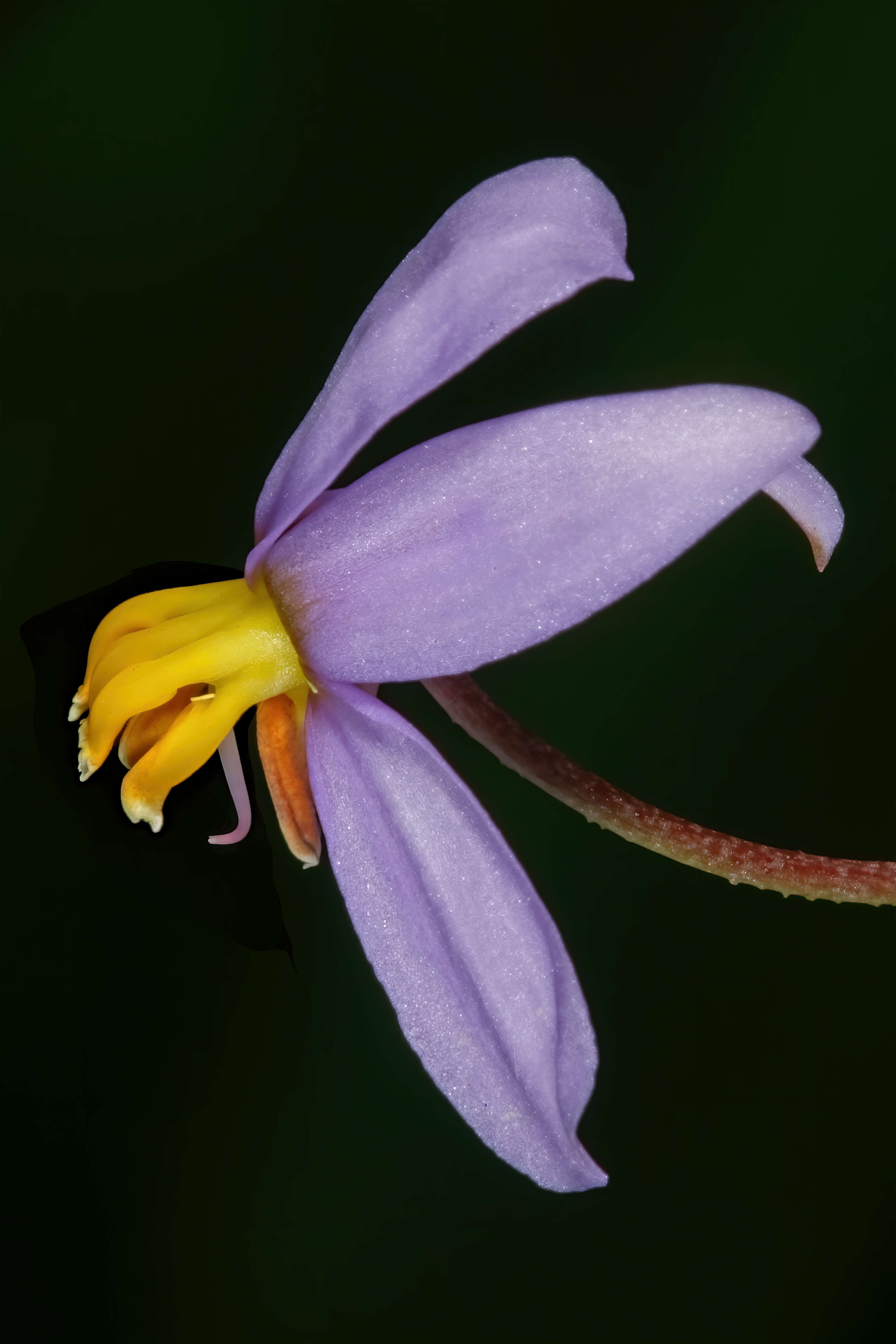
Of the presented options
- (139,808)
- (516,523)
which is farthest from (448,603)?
(139,808)

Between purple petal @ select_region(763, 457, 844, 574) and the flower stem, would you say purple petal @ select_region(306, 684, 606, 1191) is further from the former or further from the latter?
purple petal @ select_region(763, 457, 844, 574)

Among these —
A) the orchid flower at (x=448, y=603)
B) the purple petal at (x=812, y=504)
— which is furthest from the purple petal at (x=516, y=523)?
the purple petal at (x=812, y=504)

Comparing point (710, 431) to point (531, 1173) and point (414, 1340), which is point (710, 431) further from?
point (414, 1340)

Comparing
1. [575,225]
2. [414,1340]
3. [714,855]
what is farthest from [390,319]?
[414,1340]

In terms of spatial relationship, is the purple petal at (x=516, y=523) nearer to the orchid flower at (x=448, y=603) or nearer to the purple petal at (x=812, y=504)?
the orchid flower at (x=448, y=603)

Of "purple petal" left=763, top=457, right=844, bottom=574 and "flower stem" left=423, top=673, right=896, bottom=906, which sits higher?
"purple petal" left=763, top=457, right=844, bottom=574

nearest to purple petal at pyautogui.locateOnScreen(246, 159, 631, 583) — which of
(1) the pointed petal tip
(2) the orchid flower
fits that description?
(2) the orchid flower

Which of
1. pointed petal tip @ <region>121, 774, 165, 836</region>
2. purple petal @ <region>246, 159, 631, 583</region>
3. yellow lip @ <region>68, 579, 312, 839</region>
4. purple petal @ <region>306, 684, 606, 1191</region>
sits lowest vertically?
purple petal @ <region>306, 684, 606, 1191</region>
